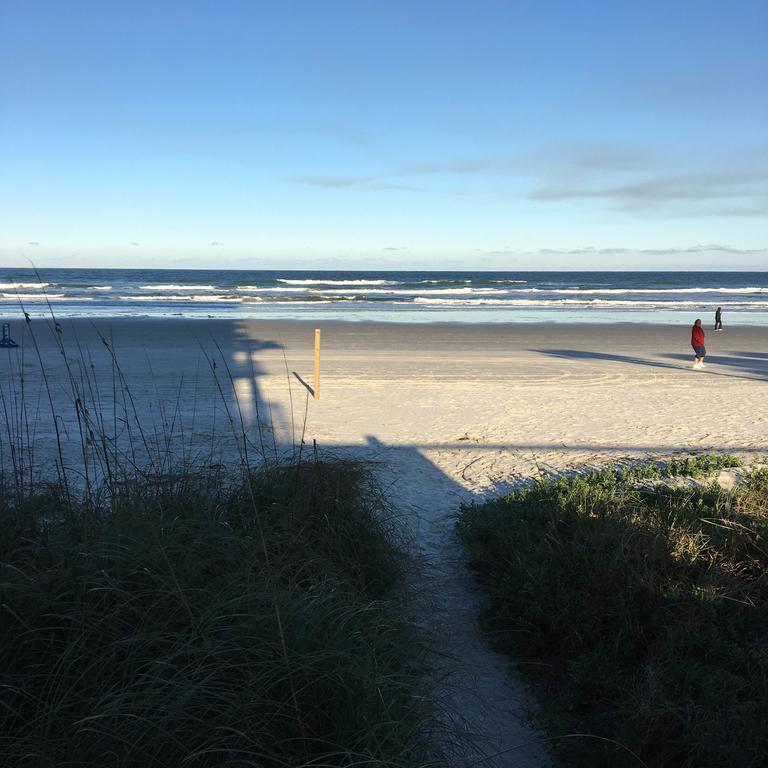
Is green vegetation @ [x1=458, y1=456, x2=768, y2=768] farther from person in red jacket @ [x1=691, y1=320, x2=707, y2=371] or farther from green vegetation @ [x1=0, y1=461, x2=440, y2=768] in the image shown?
person in red jacket @ [x1=691, y1=320, x2=707, y2=371]

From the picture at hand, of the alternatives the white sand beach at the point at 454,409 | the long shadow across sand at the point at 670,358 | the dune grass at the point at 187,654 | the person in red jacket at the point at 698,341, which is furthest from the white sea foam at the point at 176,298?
the dune grass at the point at 187,654

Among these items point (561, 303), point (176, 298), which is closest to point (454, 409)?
point (561, 303)

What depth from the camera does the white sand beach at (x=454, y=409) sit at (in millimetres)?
4770

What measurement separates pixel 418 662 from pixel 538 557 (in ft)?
4.57

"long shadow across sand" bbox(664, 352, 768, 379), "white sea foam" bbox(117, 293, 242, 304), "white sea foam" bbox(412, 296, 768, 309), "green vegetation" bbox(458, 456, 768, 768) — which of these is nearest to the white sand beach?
"long shadow across sand" bbox(664, 352, 768, 379)

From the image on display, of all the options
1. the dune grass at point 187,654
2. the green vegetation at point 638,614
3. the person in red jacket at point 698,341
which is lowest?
the green vegetation at point 638,614

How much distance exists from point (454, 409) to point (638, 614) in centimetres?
691

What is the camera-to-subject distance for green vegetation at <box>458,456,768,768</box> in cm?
309

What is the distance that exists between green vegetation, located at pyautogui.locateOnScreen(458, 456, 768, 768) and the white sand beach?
28 centimetres

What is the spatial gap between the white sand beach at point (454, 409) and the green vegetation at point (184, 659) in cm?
92

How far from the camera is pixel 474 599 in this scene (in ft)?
15.5

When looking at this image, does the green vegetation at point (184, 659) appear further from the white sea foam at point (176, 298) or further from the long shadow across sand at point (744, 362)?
the white sea foam at point (176, 298)

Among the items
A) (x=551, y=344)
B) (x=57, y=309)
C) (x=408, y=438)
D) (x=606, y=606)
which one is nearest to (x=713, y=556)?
(x=606, y=606)

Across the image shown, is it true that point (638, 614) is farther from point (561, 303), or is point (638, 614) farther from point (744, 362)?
point (561, 303)
